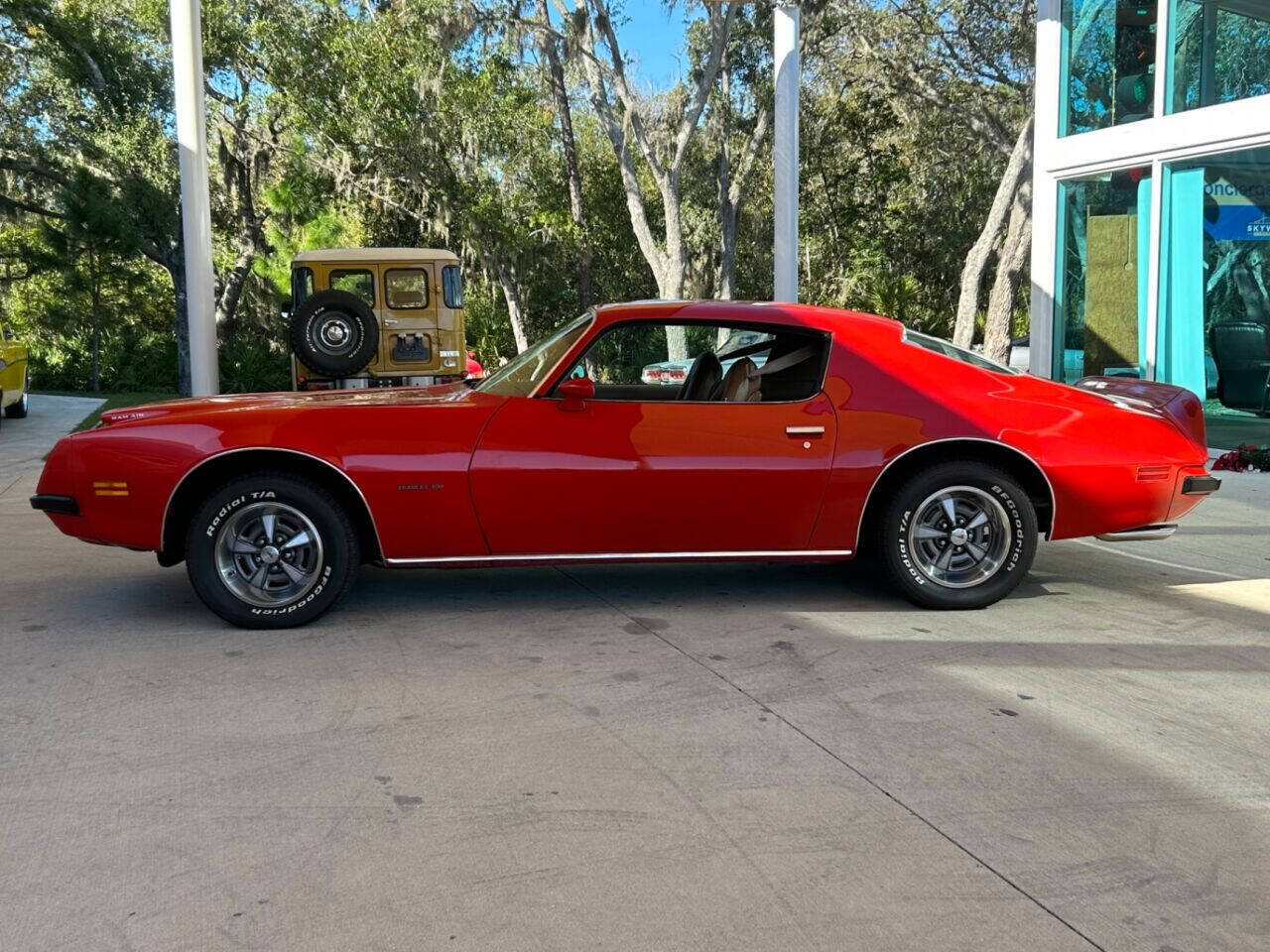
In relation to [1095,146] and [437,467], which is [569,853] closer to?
[437,467]

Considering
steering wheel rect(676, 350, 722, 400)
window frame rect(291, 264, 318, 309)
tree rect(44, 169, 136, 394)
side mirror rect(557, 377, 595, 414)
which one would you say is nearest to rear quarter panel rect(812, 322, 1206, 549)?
steering wheel rect(676, 350, 722, 400)

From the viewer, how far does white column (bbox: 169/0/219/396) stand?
11.4 meters

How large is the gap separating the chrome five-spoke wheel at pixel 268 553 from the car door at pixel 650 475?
0.78 m

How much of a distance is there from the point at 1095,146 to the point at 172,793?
40.3 feet

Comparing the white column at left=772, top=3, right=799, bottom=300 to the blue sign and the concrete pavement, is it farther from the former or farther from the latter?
the concrete pavement

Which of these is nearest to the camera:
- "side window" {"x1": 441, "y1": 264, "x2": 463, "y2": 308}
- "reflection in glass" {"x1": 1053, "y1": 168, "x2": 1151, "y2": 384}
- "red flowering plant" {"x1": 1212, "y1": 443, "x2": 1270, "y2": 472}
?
"red flowering plant" {"x1": 1212, "y1": 443, "x2": 1270, "y2": 472}

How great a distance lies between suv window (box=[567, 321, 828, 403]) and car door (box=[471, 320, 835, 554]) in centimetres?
19

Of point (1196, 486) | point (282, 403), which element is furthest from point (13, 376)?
point (1196, 486)

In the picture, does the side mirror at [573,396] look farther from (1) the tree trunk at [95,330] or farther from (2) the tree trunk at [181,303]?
(1) the tree trunk at [95,330]

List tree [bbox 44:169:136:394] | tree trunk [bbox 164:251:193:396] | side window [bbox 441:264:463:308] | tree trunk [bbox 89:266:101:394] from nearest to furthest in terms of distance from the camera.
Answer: side window [bbox 441:264:463:308] → tree [bbox 44:169:136:394] → tree trunk [bbox 164:251:193:396] → tree trunk [bbox 89:266:101:394]

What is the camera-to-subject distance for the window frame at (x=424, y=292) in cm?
1538

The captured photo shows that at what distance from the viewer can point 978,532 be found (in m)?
Result: 5.51

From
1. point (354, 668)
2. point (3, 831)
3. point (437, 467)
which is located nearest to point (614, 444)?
point (437, 467)

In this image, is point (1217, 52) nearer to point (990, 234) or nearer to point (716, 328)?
point (716, 328)
